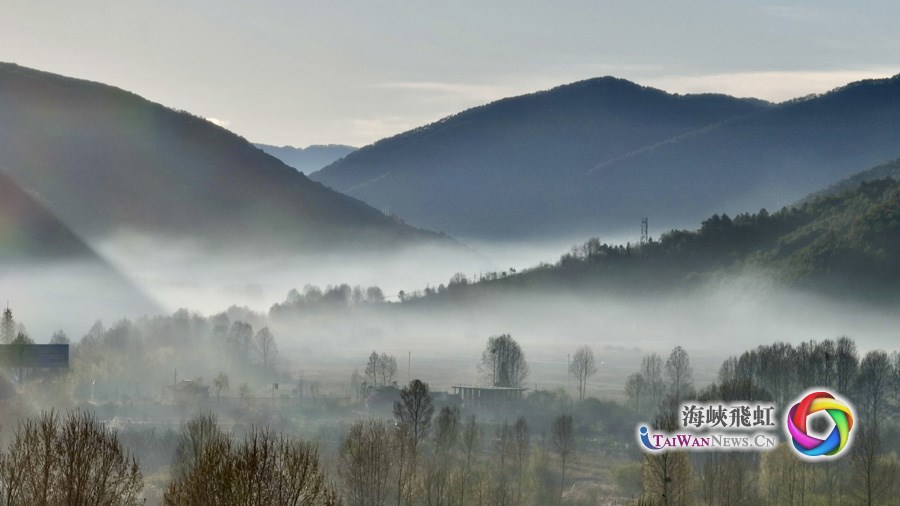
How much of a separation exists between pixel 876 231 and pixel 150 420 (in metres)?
100

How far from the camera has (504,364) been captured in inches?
5472

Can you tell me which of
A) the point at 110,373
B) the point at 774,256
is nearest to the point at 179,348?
the point at 110,373

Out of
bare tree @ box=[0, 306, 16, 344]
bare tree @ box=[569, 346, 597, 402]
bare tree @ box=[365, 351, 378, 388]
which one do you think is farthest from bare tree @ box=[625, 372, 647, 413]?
bare tree @ box=[0, 306, 16, 344]

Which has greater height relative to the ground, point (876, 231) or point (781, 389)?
point (876, 231)

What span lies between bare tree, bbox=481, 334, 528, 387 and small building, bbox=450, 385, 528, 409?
6953mm

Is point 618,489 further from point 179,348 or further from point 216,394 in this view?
point 179,348

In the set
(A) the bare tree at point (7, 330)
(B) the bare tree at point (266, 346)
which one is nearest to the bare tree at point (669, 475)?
(A) the bare tree at point (7, 330)

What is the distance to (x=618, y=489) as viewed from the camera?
289 ft

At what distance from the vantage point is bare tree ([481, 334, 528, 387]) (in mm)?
136875

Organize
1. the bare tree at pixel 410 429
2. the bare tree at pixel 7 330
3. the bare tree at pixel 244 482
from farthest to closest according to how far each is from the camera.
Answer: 1. the bare tree at pixel 7 330
2. the bare tree at pixel 410 429
3. the bare tree at pixel 244 482

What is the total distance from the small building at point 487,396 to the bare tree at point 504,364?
6953mm

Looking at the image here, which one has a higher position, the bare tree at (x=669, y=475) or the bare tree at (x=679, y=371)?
the bare tree at (x=679, y=371)

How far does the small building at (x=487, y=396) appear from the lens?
121875 mm

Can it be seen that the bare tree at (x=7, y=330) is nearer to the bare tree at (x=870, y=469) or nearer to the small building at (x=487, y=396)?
the small building at (x=487, y=396)
